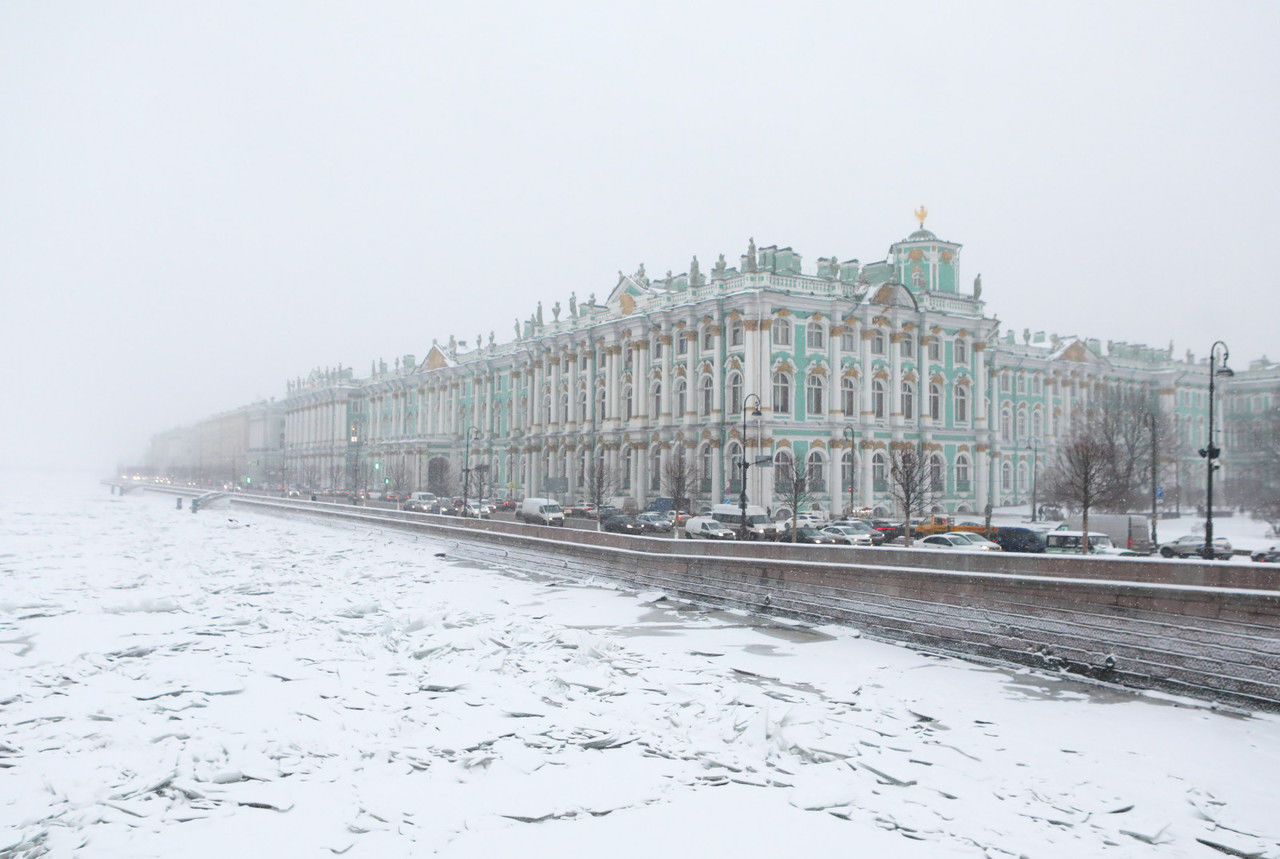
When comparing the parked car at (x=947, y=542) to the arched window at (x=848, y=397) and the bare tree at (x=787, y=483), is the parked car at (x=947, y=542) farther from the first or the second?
the arched window at (x=848, y=397)

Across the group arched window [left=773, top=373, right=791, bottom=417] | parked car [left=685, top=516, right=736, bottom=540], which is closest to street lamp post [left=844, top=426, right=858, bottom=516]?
arched window [left=773, top=373, right=791, bottom=417]

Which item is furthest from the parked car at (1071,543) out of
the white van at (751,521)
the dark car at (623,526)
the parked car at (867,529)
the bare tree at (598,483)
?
the bare tree at (598,483)

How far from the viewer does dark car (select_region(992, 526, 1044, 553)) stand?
33.3 meters

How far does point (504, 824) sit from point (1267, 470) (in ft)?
217

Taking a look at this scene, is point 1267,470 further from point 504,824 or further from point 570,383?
point 504,824

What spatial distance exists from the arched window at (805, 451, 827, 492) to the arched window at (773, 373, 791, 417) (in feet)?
10.3

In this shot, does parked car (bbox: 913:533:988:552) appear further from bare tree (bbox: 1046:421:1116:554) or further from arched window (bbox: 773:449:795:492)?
arched window (bbox: 773:449:795:492)

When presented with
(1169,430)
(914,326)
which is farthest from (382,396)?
(1169,430)

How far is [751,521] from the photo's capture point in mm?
41281

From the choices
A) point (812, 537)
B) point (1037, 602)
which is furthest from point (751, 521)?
point (1037, 602)

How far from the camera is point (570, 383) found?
2844 inches

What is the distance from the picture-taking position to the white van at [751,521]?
3988 cm

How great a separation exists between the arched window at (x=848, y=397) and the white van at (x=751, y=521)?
595 inches

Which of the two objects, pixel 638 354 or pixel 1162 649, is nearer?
pixel 1162 649
